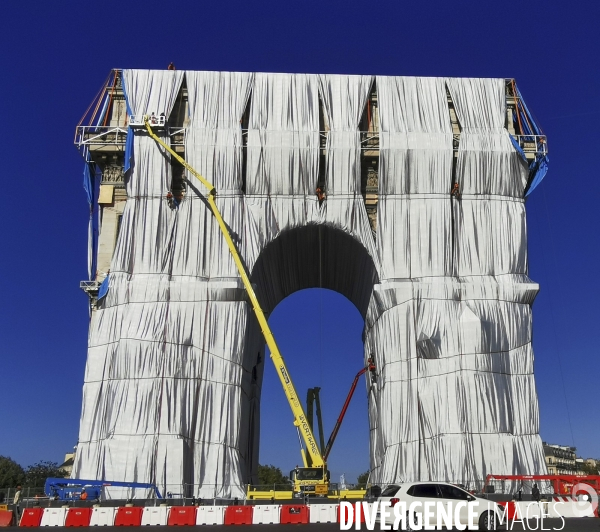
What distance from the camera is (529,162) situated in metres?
33.3

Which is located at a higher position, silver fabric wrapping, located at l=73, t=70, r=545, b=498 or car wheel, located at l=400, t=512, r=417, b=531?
silver fabric wrapping, located at l=73, t=70, r=545, b=498

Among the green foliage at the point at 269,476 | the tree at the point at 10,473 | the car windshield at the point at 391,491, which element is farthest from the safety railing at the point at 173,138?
the green foliage at the point at 269,476

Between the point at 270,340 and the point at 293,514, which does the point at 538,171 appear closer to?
the point at 270,340

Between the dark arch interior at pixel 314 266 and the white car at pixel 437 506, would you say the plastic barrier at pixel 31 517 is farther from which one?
the dark arch interior at pixel 314 266

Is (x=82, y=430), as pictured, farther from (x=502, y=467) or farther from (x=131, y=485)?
(x=502, y=467)

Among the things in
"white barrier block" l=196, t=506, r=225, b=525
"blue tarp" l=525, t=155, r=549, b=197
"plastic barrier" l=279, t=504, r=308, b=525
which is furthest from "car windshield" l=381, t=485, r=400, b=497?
"blue tarp" l=525, t=155, r=549, b=197

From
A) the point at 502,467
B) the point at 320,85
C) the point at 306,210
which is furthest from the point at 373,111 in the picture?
the point at 502,467

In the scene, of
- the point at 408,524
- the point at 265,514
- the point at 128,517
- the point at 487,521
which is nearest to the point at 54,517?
the point at 128,517

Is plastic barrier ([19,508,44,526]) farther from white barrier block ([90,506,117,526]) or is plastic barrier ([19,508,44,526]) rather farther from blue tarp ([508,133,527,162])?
blue tarp ([508,133,527,162])

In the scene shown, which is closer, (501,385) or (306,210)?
(501,385)

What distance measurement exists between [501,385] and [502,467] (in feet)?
11.2

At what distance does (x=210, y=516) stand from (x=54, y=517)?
461 centimetres

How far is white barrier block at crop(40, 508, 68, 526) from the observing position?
783 inches

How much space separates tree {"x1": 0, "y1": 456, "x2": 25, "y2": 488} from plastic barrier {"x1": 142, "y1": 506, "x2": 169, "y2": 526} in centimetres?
4924
